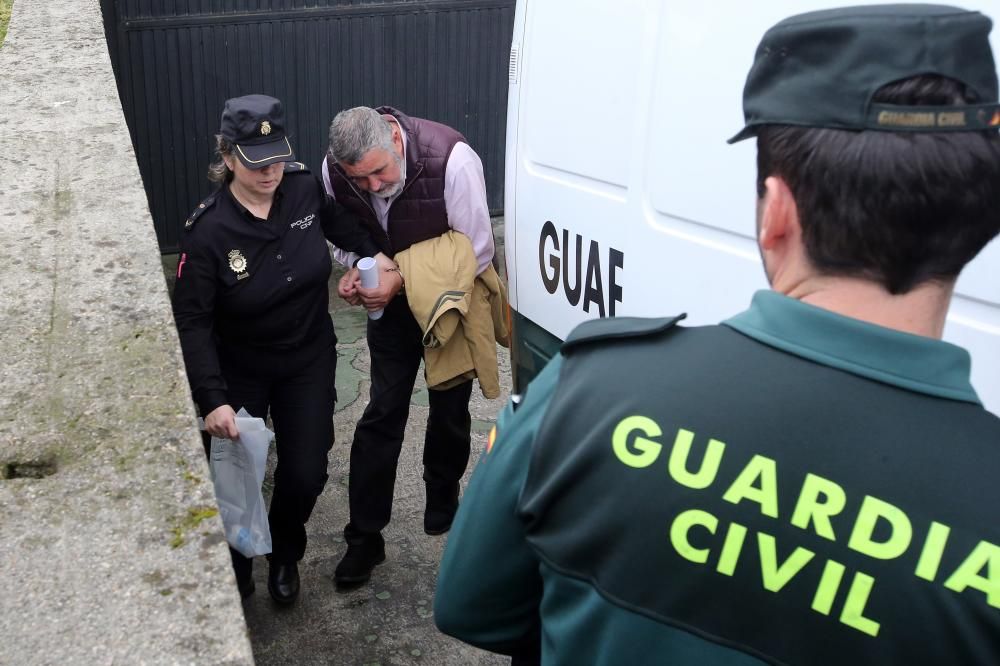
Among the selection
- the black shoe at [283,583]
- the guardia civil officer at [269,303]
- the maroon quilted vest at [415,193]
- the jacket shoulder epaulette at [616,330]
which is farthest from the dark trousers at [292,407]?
the jacket shoulder epaulette at [616,330]

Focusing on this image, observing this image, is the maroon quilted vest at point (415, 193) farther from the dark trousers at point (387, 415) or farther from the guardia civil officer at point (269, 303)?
the dark trousers at point (387, 415)

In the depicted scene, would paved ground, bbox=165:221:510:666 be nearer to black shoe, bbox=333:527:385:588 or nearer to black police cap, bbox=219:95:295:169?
black shoe, bbox=333:527:385:588

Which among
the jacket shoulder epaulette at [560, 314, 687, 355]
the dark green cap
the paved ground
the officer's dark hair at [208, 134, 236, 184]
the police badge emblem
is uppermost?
the dark green cap

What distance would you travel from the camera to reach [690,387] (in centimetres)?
114

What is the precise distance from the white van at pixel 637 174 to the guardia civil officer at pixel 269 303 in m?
0.64

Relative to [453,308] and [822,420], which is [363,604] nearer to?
[453,308]

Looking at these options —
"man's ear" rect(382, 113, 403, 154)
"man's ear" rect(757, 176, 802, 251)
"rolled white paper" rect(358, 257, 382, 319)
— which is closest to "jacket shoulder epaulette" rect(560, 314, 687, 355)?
"man's ear" rect(757, 176, 802, 251)

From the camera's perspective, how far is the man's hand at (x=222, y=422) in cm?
321

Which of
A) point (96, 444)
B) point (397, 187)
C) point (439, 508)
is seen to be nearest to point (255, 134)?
point (397, 187)

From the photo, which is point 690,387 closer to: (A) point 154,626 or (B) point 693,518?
(B) point 693,518

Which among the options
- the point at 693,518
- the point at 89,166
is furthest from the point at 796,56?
the point at 89,166

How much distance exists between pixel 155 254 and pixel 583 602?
2013 mm

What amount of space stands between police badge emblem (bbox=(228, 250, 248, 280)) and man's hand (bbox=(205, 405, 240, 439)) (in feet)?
1.32

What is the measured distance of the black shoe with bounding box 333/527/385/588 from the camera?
152 inches
